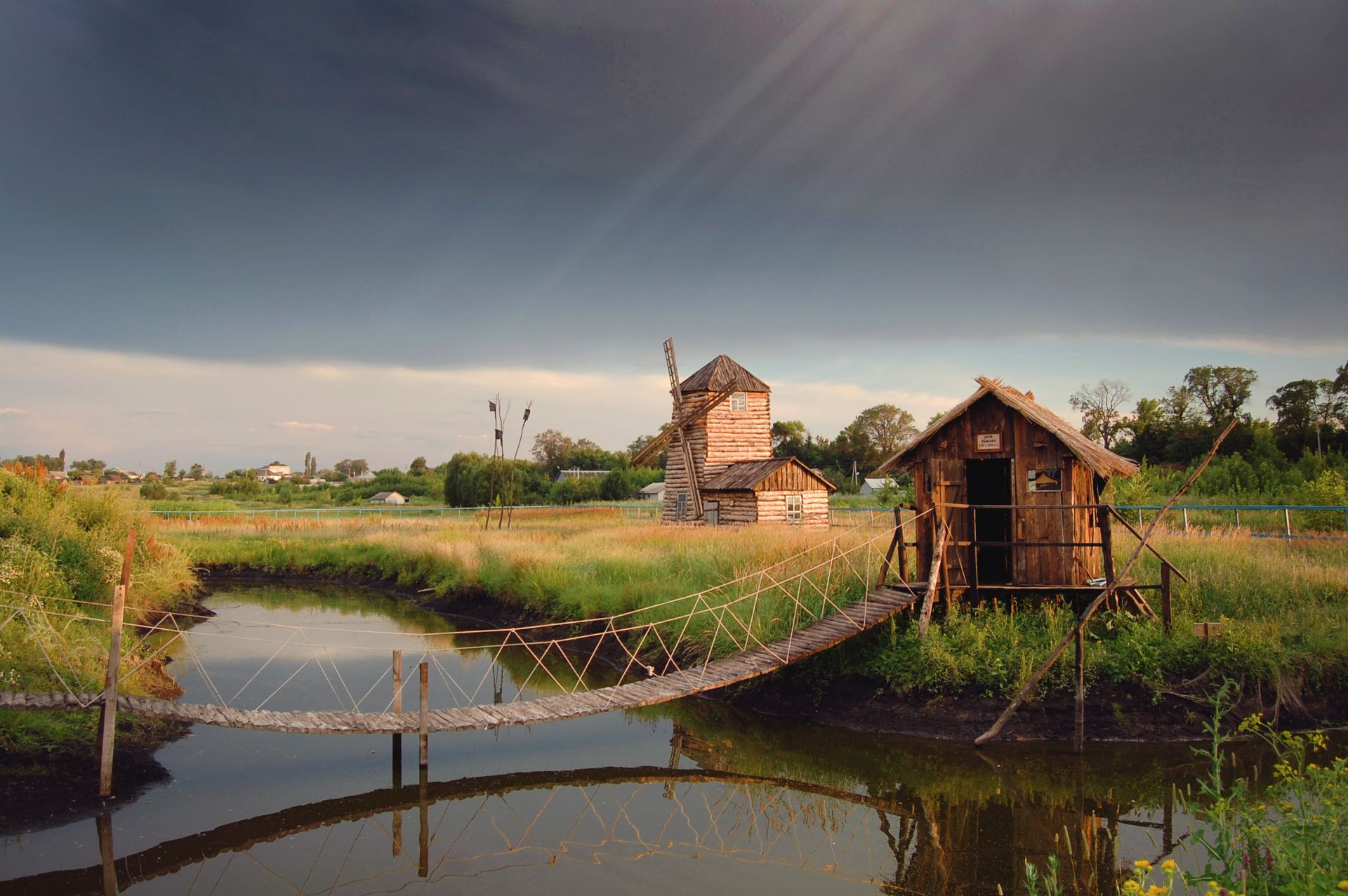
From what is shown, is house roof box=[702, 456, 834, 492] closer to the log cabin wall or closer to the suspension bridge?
the log cabin wall

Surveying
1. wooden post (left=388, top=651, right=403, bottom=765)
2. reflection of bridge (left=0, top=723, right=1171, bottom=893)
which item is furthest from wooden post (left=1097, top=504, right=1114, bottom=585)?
wooden post (left=388, top=651, right=403, bottom=765)

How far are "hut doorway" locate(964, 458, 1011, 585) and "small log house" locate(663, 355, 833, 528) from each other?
13.9m

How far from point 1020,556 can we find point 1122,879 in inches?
255

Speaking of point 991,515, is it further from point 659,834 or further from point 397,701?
point 397,701

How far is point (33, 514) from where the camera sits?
16.1 m

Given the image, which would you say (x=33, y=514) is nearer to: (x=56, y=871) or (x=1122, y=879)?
(x=56, y=871)

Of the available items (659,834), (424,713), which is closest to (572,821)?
(659,834)

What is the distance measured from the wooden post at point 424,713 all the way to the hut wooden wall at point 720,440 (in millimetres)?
23205

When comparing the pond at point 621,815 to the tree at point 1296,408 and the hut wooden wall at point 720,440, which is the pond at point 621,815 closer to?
the hut wooden wall at point 720,440

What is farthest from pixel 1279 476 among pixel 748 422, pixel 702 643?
pixel 702 643

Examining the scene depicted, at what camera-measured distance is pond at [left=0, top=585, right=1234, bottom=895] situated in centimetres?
823

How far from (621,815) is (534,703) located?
6.34 ft

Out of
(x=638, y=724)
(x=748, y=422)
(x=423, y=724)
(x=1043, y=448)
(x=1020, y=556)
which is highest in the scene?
(x=748, y=422)

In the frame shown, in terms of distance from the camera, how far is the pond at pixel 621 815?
823cm
